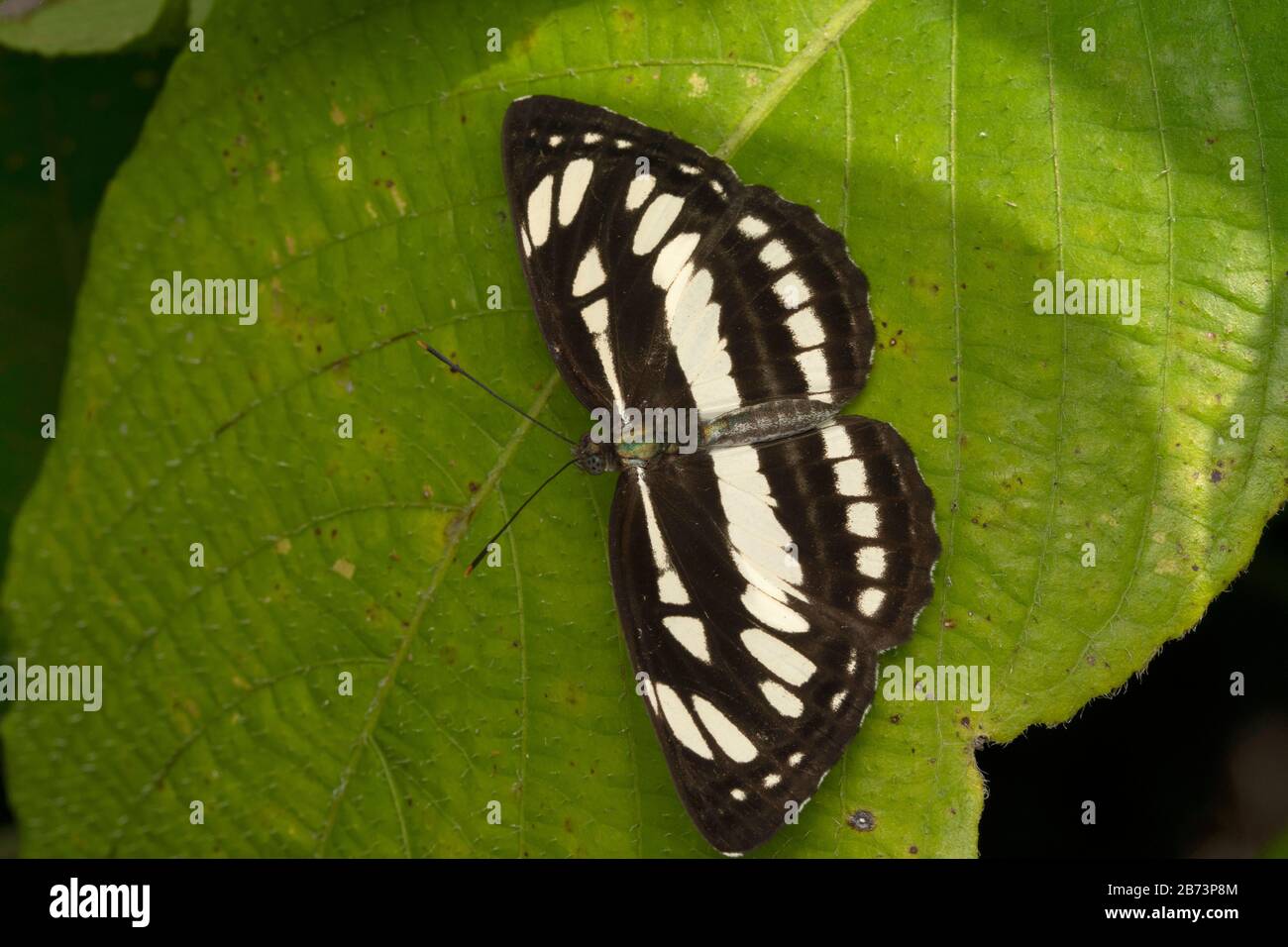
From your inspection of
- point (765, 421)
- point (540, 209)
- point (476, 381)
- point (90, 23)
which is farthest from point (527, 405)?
point (90, 23)

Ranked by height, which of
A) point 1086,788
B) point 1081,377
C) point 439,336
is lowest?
point 1086,788

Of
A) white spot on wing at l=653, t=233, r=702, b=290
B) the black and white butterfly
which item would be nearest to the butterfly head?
the black and white butterfly

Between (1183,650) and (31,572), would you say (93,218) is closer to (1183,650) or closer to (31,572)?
(31,572)

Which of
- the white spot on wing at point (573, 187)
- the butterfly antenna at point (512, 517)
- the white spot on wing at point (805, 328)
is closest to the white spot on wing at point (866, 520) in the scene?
the white spot on wing at point (805, 328)

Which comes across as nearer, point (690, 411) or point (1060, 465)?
point (1060, 465)

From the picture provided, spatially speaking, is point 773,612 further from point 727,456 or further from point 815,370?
point 815,370

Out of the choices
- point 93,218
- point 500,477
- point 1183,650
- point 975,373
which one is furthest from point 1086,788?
point 93,218
